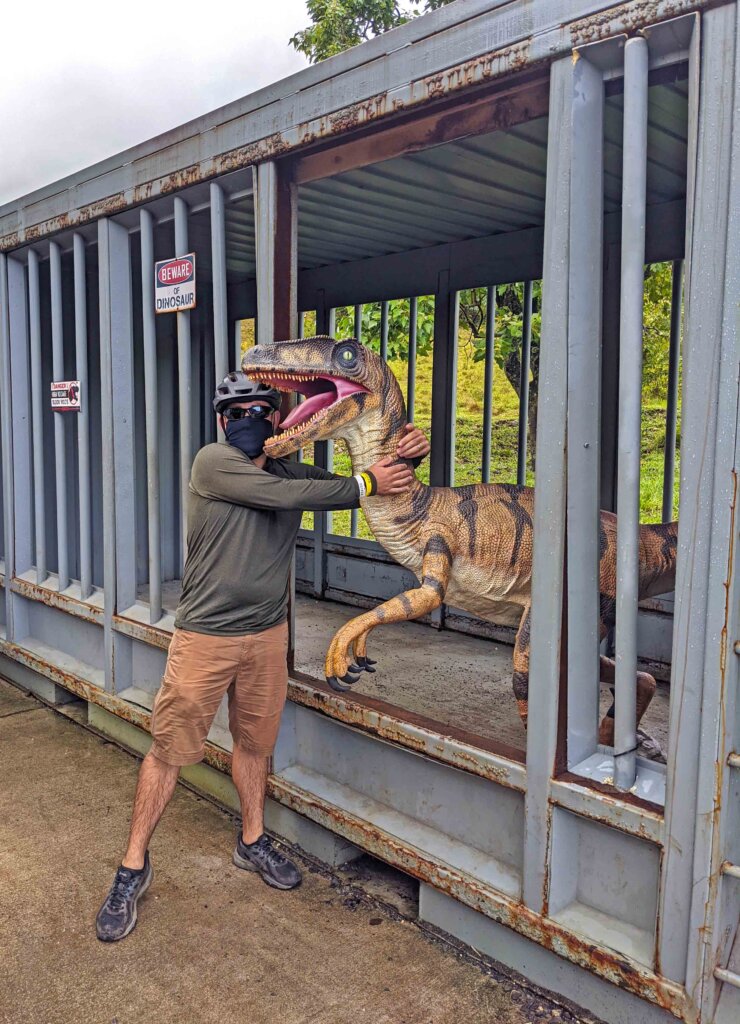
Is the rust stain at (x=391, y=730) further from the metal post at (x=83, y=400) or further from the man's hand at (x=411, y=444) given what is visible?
the metal post at (x=83, y=400)

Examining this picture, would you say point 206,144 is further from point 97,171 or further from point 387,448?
point 387,448

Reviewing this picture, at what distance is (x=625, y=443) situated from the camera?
2.45 m

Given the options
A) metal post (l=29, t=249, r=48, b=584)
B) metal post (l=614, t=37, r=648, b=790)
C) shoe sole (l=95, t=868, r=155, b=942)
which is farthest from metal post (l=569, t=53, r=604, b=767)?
metal post (l=29, t=249, r=48, b=584)

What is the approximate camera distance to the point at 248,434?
10.9ft

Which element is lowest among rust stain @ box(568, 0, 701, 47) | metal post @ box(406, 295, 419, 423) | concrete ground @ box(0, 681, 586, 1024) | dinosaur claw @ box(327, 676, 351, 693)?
concrete ground @ box(0, 681, 586, 1024)

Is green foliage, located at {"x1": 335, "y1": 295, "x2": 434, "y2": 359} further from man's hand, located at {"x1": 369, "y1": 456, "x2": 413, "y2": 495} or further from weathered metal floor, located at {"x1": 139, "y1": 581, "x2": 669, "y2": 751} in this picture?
man's hand, located at {"x1": 369, "y1": 456, "x2": 413, "y2": 495}

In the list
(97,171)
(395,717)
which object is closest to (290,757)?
(395,717)

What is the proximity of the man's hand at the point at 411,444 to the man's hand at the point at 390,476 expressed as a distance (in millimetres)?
71

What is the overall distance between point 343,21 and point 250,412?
12698 millimetres

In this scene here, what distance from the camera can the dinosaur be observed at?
3215mm

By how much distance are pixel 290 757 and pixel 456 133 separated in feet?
8.51

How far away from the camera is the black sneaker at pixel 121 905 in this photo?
307cm

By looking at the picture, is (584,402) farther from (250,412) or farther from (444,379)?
(444,379)

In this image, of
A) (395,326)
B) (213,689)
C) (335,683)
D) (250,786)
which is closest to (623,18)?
(335,683)
